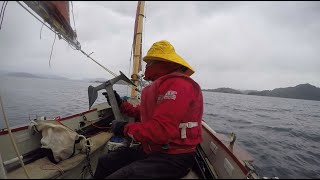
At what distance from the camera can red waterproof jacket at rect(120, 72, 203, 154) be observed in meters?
2.38

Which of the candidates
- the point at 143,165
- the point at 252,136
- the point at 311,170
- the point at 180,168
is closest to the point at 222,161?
the point at 180,168

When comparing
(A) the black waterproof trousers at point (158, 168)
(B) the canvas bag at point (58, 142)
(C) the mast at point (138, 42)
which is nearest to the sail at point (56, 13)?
(B) the canvas bag at point (58, 142)

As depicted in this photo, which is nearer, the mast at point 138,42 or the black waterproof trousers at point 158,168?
the black waterproof trousers at point 158,168

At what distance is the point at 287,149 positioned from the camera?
10016 millimetres

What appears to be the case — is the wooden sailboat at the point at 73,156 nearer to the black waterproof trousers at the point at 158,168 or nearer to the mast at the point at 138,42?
the black waterproof trousers at the point at 158,168

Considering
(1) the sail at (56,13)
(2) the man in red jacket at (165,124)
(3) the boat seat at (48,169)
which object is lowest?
(3) the boat seat at (48,169)

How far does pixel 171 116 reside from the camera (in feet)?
7.78

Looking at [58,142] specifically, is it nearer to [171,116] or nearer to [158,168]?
[158,168]

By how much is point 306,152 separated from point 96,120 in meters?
9.06

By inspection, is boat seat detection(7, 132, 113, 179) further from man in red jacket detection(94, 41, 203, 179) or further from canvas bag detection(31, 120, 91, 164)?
man in red jacket detection(94, 41, 203, 179)

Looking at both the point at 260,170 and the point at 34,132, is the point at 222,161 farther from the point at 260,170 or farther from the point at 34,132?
the point at 260,170

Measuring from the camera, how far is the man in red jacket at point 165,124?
240cm

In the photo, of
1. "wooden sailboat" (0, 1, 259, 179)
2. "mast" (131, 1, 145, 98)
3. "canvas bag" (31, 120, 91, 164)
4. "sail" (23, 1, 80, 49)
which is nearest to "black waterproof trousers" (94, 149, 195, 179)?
"wooden sailboat" (0, 1, 259, 179)

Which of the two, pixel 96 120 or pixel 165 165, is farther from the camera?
pixel 96 120
